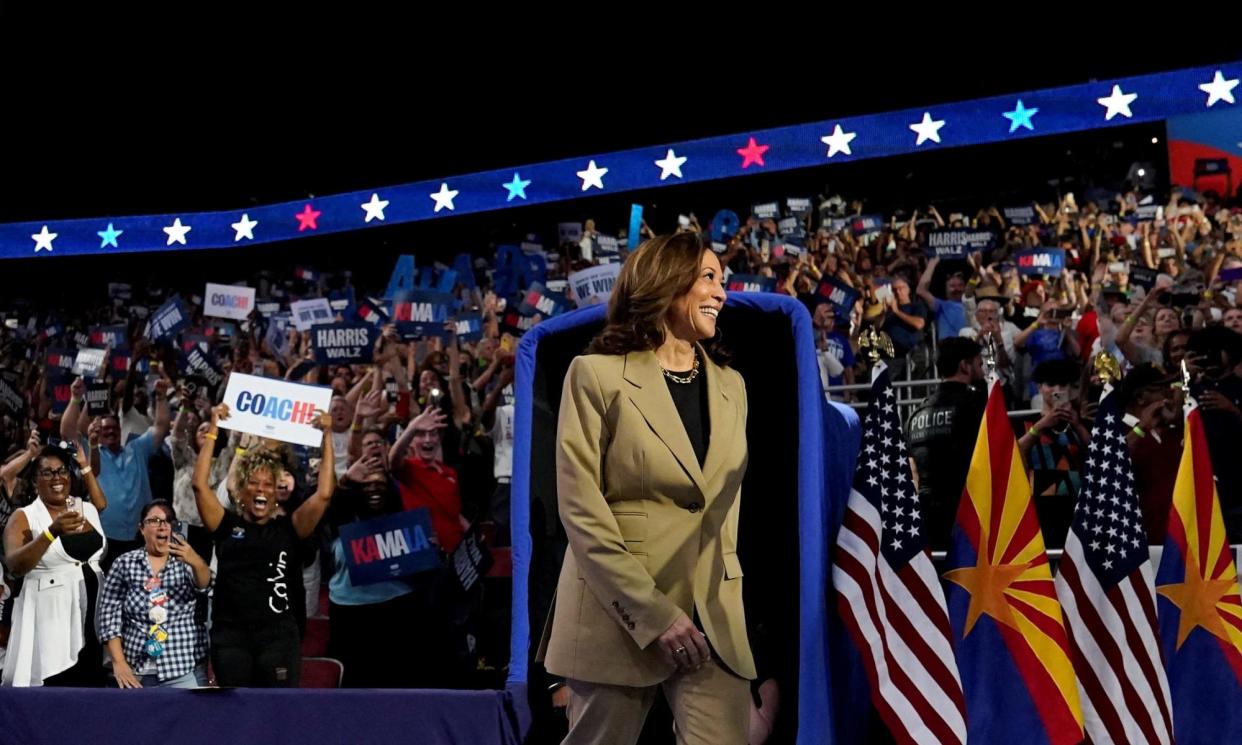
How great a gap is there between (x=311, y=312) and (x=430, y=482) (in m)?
3.22

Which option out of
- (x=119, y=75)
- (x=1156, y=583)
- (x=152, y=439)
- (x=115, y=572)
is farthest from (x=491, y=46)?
(x=1156, y=583)

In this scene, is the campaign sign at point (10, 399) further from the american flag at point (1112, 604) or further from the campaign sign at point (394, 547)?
the american flag at point (1112, 604)

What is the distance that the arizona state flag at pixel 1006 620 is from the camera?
4398 mm

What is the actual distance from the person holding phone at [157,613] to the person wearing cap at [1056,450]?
377 centimetres

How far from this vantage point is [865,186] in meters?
21.4

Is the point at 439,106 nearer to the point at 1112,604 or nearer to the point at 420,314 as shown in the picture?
the point at 420,314

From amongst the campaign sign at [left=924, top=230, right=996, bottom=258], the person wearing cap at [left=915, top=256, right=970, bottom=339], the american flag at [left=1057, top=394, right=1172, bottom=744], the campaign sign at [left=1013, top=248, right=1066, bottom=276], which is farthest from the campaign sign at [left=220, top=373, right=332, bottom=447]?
the campaign sign at [left=1013, top=248, right=1066, bottom=276]

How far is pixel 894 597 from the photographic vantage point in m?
4.07

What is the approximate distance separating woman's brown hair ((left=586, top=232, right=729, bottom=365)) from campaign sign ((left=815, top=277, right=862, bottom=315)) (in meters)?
6.31

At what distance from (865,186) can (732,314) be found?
17.8 metres

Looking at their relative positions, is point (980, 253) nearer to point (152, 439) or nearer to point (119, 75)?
point (152, 439)

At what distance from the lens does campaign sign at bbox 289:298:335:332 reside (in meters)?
10.6

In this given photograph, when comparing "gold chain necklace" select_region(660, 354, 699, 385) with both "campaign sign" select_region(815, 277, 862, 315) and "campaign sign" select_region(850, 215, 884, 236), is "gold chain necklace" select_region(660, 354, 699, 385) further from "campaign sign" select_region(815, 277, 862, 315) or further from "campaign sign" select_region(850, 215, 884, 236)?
"campaign sign" select_region(850, 215, 884, 236)

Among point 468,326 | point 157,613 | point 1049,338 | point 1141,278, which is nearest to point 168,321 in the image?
point 468,326
